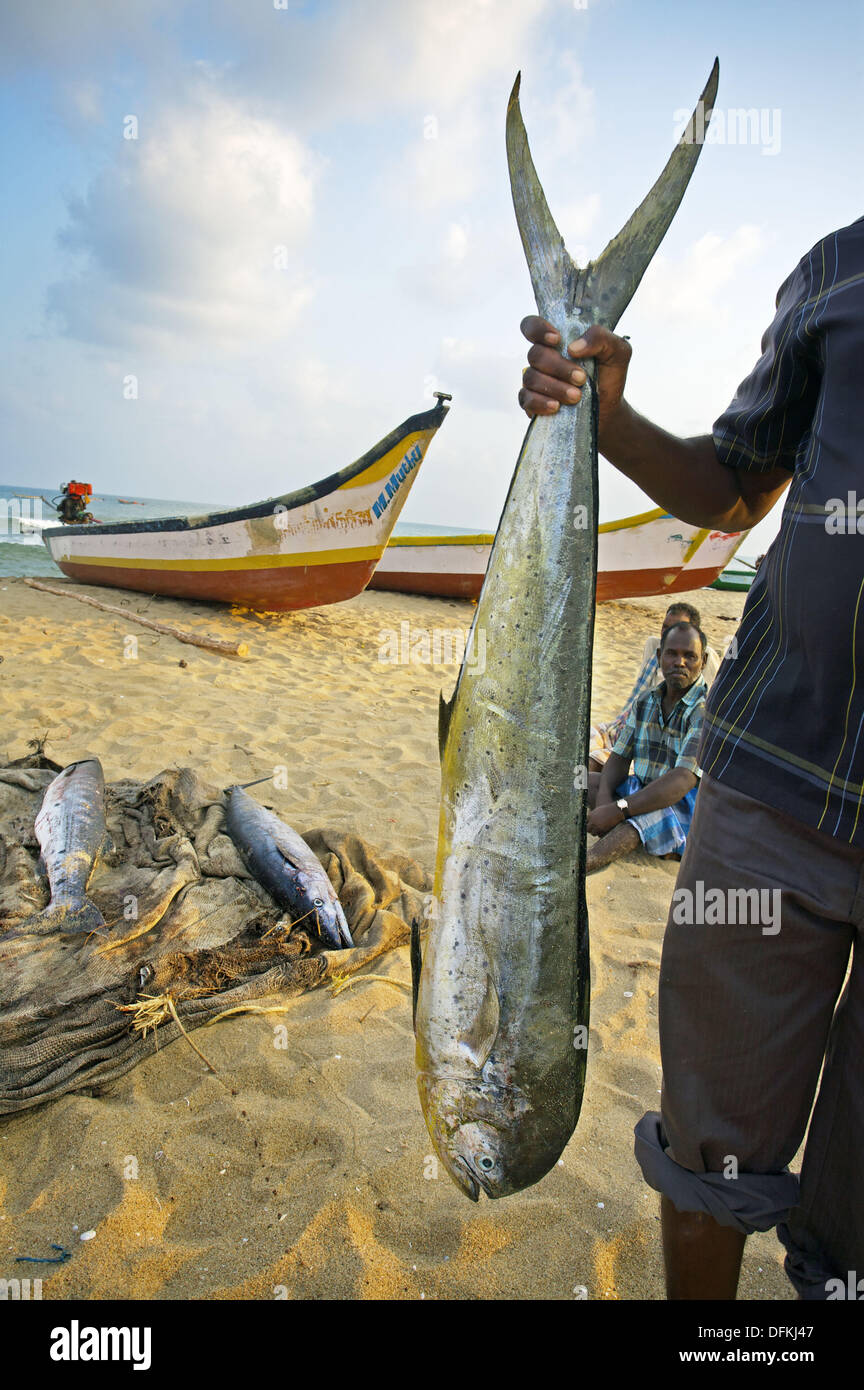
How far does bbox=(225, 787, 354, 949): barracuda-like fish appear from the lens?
11.0 ft

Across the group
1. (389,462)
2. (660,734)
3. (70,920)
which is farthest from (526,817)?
(389,462)

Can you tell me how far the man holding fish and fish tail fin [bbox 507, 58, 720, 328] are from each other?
368 mm

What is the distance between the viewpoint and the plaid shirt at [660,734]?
4379mm

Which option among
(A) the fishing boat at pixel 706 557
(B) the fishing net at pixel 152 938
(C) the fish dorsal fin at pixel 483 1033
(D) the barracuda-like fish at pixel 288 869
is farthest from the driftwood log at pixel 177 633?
(A) the fishing boat at pixel 706 557

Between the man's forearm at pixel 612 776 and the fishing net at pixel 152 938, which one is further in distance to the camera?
the man's forearm at pixel 612 776

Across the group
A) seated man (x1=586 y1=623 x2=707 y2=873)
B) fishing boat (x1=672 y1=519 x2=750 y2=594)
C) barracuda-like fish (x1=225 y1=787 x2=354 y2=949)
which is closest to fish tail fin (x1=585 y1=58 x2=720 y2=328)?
barracuda-like fish (x1=225 y1=787 x2=354 y2=949)

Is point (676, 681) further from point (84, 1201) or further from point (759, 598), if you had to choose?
point (84, 1201)

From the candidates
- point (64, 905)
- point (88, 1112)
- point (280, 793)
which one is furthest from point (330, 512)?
point (88, 1112)

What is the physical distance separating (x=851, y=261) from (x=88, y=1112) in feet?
9.77

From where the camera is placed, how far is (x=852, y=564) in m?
1.34

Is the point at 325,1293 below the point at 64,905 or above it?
below

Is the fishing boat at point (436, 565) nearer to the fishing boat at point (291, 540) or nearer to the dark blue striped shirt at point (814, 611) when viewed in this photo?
A: the fishing boat at point (291, 540)

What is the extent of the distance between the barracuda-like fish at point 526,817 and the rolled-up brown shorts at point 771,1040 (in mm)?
260

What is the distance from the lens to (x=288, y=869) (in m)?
3.55
